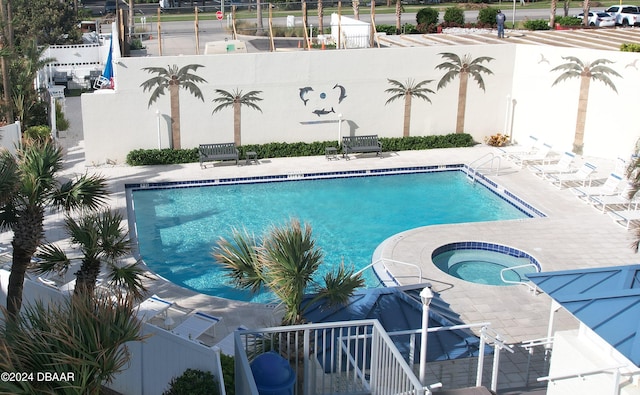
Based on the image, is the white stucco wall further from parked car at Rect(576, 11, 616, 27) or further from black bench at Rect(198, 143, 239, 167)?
parked car at Rect(576, 11, 616, 27)

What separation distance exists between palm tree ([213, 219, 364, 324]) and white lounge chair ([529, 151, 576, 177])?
13.7 metres

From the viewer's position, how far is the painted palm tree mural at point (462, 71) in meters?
25.6

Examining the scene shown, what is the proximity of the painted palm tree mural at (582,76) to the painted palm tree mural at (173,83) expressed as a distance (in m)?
11.7

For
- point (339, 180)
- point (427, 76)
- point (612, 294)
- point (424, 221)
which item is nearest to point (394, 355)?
point (612, 294)

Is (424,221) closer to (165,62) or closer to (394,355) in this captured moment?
(165,62)

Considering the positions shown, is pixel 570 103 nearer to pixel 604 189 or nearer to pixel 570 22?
pixel 604 189

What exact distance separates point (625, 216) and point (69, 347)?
15.2m

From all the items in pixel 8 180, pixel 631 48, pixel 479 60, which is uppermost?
pixel 631 48

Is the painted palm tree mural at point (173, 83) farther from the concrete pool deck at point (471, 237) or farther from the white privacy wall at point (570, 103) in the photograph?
the white privacy wall at point (570, 103)

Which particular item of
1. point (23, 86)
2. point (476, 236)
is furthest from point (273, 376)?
point (23, 86)

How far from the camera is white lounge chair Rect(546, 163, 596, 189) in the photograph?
21031 mm

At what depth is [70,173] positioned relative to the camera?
22531 millimetres

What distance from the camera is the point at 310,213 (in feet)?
66.6

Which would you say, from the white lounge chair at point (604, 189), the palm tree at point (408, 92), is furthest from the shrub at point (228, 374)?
the palm tree at point (408, 92)
